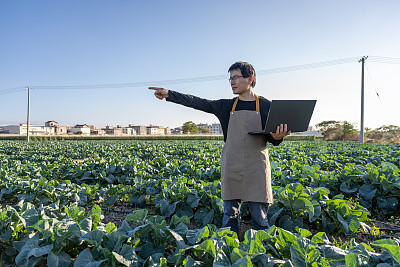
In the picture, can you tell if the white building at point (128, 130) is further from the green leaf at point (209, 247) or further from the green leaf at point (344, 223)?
the green leaf at point (209, 247)

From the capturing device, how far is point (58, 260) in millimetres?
1942

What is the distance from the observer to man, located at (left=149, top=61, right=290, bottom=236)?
2256mm

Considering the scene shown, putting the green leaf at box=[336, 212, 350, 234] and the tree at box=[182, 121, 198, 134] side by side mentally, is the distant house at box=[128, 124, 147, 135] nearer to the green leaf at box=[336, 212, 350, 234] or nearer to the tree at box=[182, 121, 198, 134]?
the tree at box=[182, 121, 198, 134]

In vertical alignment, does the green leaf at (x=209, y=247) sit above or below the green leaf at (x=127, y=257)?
above

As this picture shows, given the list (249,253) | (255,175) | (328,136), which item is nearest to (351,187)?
(255,175)

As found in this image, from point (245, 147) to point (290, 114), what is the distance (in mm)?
505

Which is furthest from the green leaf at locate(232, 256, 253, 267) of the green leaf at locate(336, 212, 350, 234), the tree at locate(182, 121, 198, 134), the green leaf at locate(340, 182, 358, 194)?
the tree at locate(182, 121, 198, 134)

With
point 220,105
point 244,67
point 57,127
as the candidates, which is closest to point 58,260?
point 220,105

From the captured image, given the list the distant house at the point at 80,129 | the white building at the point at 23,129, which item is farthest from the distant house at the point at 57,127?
the white building at the point at 23,129

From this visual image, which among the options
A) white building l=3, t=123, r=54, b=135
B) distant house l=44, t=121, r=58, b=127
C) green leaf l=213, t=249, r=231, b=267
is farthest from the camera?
distant house l=44, t=121, r=58, b=127

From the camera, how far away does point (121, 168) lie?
6.95 m

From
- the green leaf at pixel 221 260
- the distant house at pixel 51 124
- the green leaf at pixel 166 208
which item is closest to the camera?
the green leaf at pixel 221 260

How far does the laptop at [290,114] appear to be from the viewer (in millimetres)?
1925

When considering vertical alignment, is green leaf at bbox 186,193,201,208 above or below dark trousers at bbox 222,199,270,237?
below
